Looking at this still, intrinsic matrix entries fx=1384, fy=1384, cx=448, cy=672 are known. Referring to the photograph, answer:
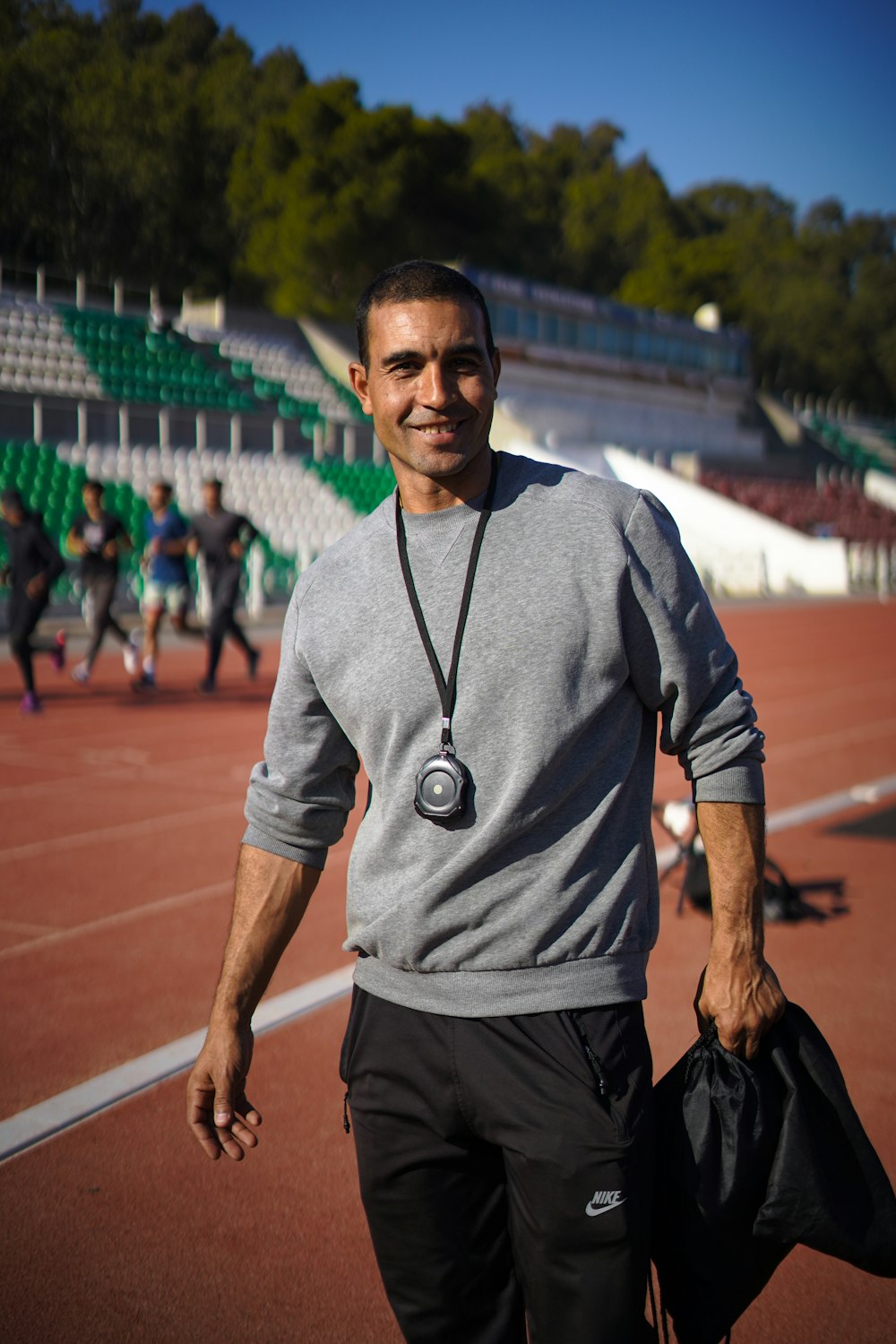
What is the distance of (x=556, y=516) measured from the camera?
2.20 metres

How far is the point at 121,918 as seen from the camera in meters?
6.28

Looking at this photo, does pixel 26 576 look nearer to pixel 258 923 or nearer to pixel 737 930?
pixel 258 923

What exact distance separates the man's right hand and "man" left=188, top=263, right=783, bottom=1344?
0.21 meters

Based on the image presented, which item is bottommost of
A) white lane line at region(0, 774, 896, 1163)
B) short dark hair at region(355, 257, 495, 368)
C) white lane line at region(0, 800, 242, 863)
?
white lane line at region(0, 800, 242, 863)

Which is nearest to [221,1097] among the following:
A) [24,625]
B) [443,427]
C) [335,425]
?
[443,427]

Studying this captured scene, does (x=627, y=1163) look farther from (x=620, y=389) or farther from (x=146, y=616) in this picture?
(x=620, y=389)

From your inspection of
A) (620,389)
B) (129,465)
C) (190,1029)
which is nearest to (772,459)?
(620,389)

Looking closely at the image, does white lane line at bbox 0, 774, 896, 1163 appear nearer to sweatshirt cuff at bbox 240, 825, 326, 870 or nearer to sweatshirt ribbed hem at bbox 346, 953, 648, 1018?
sweatshirt cuff at bbox 240, 825, 326, 870

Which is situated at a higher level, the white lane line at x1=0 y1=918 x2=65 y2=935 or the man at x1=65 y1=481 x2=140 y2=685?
the man at x1=65 y1=481 x2=140 y2=685

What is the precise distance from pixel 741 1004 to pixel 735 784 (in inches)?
13.4

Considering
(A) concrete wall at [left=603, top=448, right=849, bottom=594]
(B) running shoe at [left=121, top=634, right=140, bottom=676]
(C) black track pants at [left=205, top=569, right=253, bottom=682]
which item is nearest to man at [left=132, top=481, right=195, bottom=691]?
(B) running shoe at [left=121, top=634, right=140, bottom=676]

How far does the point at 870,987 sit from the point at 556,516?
3811mm

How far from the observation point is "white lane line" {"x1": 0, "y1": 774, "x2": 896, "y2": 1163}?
404cm

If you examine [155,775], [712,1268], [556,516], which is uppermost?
[556,516]
